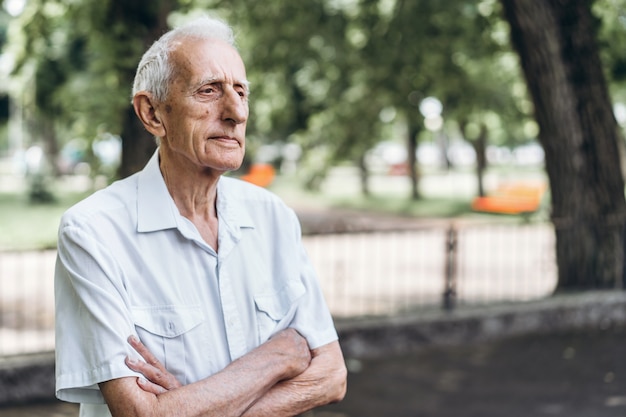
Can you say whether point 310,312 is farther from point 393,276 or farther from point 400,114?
point 400,114

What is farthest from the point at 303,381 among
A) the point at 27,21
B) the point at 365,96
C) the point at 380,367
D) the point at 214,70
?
the point at 365,96

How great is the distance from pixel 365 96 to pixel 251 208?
13.8 meters

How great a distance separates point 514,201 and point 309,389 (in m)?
22.7

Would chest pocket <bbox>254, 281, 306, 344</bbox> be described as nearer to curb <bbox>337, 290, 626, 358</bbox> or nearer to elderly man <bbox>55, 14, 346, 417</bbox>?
elderly man <bbox>55, 14, 346, 417</bbox>

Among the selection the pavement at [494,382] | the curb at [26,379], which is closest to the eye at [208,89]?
the pavement at [494,382]

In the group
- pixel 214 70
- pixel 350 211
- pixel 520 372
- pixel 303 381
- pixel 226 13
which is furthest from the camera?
pixel 350 211

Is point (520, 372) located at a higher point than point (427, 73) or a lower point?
lower

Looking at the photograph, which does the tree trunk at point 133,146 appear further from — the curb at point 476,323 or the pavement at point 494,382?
the pavement at point 494,382

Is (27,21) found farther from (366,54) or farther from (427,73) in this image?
(427,73)

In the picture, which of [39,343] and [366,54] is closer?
[39,343]

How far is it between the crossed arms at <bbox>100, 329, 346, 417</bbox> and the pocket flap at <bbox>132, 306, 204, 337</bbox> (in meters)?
0.07

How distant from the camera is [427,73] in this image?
12422 millimetres

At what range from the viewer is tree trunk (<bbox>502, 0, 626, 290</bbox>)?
917 centimetres

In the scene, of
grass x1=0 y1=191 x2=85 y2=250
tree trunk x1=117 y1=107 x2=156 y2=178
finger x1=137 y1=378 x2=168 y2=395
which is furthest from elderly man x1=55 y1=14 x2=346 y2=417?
grass x1=0 y1=191 x2=85 y2=250
